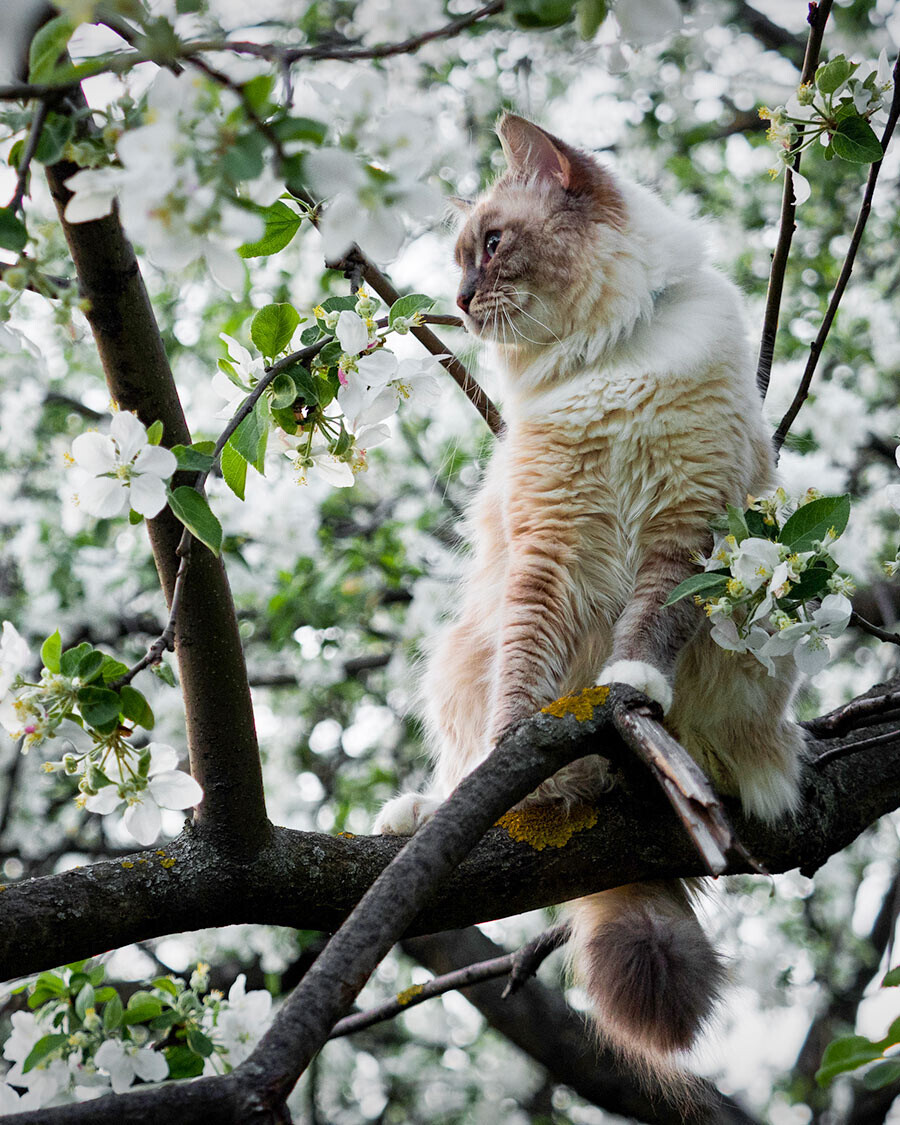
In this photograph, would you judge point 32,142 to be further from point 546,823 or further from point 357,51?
point 546,823

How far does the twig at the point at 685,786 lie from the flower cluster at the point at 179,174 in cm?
86

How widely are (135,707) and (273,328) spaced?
2.00 feet

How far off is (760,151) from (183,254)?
14.6 ft

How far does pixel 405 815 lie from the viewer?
2133mm

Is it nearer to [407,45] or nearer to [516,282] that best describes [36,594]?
[516,282]

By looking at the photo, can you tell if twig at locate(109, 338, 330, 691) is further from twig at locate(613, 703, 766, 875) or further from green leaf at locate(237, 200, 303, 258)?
twig at locate(613, 703, 766, 875)

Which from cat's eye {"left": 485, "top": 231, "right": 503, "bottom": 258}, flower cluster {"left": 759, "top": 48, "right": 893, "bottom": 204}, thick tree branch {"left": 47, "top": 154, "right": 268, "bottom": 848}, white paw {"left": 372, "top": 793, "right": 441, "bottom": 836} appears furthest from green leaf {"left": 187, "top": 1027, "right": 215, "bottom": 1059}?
flower cluster {"left": 759, "top": 48, "right": 893, "bottom": 204}

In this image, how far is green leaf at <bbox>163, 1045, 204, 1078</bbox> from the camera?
190 cm

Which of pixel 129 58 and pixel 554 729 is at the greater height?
pixel 129 58

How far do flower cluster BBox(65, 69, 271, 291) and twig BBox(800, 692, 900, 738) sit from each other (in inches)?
55.3

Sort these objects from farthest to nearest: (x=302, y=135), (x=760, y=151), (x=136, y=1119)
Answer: (x=760, y=151) < (x=136, y=1119) < (x=302, y=135)

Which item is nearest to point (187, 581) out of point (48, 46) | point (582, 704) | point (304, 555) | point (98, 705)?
point (98, 705)

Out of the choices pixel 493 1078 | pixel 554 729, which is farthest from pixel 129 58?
pixel 493 1078

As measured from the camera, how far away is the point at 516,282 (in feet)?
7.82
